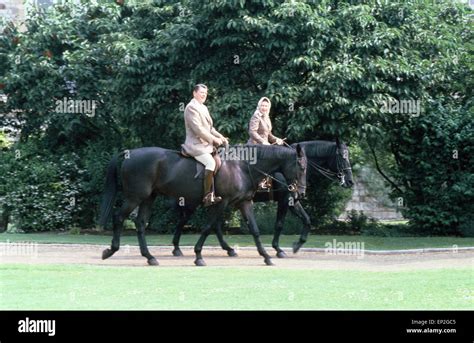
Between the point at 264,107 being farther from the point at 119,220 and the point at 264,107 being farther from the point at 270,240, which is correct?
the point at 270,240

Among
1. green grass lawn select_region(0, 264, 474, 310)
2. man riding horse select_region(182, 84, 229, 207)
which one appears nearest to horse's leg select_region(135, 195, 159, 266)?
green grass lawn select_region(0, 264, 474, 310)

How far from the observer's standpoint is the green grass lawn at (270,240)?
2156cm

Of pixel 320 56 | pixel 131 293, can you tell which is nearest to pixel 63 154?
pixel 320 56

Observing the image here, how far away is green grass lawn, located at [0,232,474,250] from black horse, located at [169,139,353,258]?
1936 millimetres

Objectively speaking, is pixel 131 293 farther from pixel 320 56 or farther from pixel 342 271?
pixel 320 56

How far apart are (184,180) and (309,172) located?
133 inches

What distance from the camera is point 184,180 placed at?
17703mm

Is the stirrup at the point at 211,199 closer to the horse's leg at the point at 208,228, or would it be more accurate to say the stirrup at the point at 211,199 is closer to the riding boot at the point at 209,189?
the riding boot at the point at 209,189

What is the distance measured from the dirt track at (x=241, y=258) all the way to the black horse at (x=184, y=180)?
2.32 ft

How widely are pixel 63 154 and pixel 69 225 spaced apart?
86.8 inches

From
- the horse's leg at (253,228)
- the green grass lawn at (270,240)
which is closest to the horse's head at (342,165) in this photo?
the green grass lawn at (270,240)

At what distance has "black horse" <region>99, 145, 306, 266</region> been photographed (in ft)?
57.8

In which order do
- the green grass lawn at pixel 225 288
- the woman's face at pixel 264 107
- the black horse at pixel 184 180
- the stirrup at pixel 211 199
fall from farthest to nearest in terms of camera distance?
the woman's face at pixel 264 107 < the black horse at pixel 184 180 < the stirrup at pixel 211 199 < the green grass lawn at pixel 225 288

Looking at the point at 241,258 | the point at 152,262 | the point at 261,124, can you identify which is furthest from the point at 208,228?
the point at 261,124
